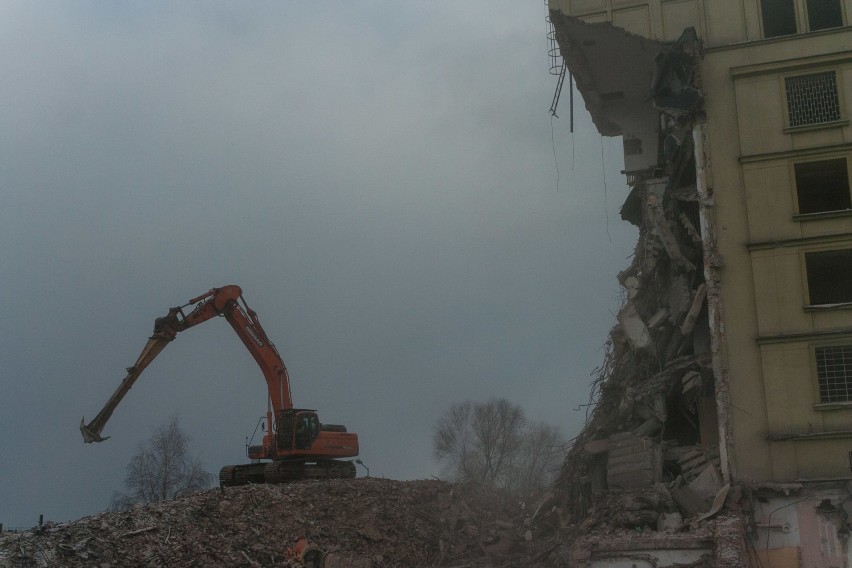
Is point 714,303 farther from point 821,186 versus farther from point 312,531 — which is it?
point 312,531

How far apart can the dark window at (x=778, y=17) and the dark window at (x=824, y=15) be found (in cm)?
43

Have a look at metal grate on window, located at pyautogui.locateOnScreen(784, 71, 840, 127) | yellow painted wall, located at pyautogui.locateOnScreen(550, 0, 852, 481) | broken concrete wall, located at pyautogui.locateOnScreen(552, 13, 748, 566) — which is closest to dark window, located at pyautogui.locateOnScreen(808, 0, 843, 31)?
yellow painted wall, located at pyautogui.locateOnScreen(550, 0, 852, 481)

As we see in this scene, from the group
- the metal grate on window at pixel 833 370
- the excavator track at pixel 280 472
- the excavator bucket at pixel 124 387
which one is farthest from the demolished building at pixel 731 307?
the excavator bucket at pixel 124 387

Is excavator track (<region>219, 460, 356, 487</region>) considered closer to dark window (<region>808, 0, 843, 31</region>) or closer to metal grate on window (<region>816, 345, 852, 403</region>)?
metal grate on window (<region>816, 345, 852, 403</region>)

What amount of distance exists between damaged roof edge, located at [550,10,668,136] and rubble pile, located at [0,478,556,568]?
12105mm

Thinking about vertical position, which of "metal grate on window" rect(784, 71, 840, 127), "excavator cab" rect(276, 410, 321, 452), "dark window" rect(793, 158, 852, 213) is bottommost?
"excavator cab" rect(276, 410, 321, 452)

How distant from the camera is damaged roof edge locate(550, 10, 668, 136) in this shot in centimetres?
2386

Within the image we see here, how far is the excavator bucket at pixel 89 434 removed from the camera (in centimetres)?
2239

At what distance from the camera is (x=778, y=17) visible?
22875 mm

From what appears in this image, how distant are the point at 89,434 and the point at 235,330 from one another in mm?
5068

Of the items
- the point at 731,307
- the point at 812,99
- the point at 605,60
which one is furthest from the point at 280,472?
the point at 812,99

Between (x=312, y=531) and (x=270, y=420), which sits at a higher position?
(x=270, y=420)

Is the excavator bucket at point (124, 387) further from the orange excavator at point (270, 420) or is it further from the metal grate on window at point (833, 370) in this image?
the metal grate on window at point (833, 370)

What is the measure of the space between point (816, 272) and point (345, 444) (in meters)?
13.6
